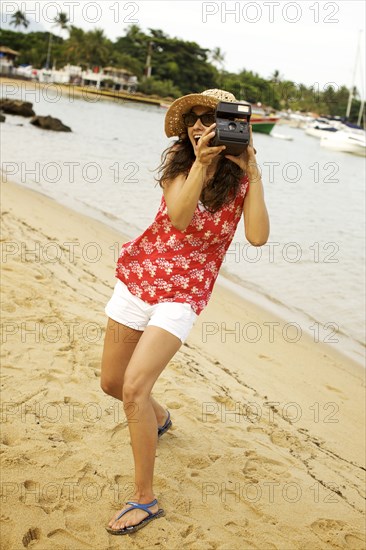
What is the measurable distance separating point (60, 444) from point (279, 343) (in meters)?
3.37

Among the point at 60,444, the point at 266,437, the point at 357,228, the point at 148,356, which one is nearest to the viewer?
the point at 148,356

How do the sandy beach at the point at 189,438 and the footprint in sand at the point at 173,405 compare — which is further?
the footprint in sand at the point at 173,405

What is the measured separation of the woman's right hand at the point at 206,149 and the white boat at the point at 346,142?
5171 cm

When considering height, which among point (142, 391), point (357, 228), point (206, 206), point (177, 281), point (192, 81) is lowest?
point (357, 228)

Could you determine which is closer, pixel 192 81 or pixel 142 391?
pixel 142 391

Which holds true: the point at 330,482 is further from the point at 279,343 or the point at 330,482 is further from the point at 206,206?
the point at 279,343

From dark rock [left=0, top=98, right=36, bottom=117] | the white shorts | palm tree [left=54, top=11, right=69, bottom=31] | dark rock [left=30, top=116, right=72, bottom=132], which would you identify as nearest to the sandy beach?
the white shorts

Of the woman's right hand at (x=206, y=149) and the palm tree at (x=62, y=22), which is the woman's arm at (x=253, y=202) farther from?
the palm tree at (x=62, y=22)

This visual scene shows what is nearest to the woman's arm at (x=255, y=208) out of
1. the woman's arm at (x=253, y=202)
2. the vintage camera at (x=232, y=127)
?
the woman's arm at (x=253, y=202)

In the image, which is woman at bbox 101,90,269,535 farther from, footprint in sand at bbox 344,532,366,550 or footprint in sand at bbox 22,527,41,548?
footprint in sand at bbox 344,532,366,550

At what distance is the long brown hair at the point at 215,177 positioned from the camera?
2807mm

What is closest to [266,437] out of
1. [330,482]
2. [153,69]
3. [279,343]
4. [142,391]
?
[330,482]

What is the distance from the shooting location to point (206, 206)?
112 inches

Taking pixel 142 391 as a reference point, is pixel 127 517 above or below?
below
